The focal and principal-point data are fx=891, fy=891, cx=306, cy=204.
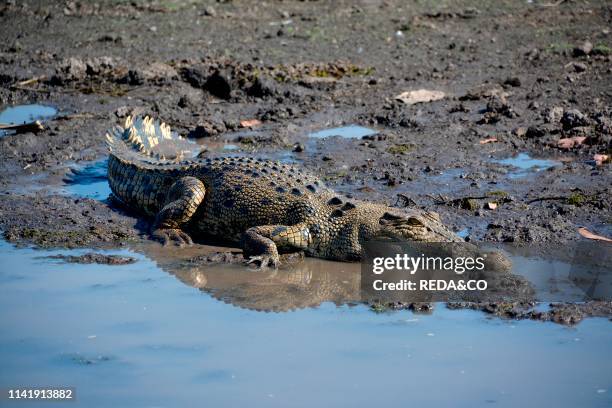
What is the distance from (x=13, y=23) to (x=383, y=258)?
370 inches

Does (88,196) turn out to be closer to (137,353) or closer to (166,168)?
(166,168)

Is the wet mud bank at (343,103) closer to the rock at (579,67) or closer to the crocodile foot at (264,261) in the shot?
the rock at (579,67)

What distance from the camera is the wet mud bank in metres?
7.79

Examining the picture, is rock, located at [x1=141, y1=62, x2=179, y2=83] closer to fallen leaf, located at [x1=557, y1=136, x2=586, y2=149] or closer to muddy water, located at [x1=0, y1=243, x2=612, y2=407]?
fallen leaf, located at [x1=557, y1=136, x2=586, y2=149]

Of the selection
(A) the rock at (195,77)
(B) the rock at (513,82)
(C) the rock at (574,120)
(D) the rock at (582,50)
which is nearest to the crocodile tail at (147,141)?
(A) the rock at (195,77)

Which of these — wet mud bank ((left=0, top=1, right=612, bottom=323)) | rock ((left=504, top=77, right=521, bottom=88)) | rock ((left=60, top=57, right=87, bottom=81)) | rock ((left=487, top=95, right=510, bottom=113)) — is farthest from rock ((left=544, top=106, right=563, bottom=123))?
rock ((left=60, top=57, right=87, bottom=81))

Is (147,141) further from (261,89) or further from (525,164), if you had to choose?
(525,164)

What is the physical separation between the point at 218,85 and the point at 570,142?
4.32 m

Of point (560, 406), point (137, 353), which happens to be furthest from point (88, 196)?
point (560, 406)

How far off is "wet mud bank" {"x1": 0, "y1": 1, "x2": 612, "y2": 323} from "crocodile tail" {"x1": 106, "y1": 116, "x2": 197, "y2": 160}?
0.42 metres

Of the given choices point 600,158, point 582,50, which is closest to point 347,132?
point 600,158

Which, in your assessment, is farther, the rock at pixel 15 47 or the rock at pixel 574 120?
the rock at pixel 15 47

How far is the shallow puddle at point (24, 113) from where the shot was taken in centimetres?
1028

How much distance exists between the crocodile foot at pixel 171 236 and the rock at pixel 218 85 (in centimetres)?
397
